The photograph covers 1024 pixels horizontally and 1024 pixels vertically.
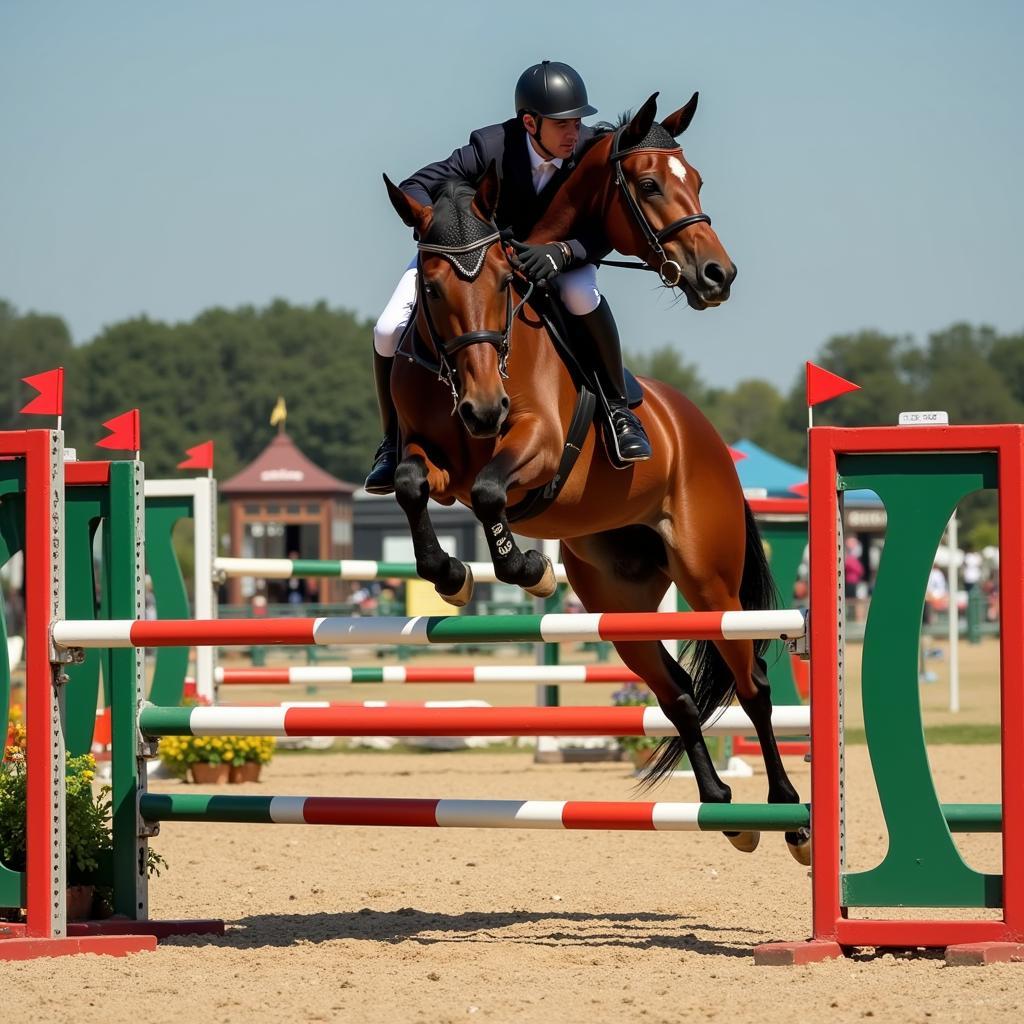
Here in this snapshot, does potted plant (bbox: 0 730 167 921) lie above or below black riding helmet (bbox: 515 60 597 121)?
below

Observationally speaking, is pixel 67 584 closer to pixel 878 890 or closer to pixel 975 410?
pixel 878 890

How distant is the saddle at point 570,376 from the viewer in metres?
4.76

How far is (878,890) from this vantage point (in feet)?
13.8

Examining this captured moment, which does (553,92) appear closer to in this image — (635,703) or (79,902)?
(79,902)

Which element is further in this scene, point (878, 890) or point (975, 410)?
point (975, 410)

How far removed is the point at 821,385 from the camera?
4.45 metres

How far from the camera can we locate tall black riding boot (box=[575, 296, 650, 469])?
502cm

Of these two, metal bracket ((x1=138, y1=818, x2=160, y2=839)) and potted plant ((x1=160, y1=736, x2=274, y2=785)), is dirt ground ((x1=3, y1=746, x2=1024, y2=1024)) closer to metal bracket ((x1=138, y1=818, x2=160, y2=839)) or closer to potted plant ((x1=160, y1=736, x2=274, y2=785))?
metal bracket ((x1=138, y1=818, x2=160, y2=839))

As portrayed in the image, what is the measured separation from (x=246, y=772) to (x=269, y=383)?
242 feet

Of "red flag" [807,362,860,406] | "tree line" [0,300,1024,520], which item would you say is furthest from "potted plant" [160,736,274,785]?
"tree line" [0,300,1024,520]

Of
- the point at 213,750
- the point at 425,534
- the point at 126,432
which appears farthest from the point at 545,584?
the point at 213,750

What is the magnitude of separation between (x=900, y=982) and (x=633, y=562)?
6.57ft

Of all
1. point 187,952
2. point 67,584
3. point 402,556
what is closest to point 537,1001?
point 187,952

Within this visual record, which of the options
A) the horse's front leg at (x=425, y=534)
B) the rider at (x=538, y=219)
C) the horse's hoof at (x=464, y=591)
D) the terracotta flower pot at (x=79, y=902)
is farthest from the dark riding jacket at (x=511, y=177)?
the terracotta flower pot at (x=79, y=902)
